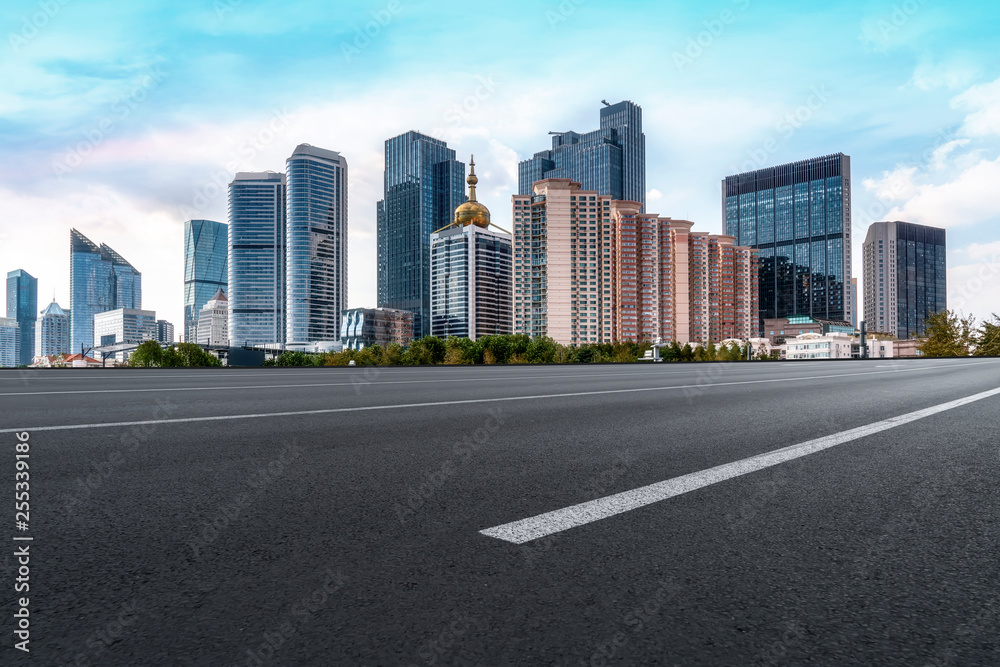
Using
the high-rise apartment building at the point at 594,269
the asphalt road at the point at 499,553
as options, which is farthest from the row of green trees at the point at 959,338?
the high-rise apartment building at the point at 594,269

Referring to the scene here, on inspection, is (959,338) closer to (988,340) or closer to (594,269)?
(988,340)

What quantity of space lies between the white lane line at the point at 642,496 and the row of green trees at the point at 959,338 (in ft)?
200

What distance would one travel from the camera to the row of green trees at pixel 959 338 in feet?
179

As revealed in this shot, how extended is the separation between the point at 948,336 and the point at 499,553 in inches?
2578

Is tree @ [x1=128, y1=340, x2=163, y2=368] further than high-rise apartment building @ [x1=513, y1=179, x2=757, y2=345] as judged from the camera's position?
No

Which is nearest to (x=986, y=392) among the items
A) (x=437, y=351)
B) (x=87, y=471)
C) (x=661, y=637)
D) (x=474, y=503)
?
(x=474, y=503)

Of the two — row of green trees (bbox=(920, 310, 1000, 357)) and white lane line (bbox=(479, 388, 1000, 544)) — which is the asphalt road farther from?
row of green trees (bbox=(920, 310, 1000, 357))

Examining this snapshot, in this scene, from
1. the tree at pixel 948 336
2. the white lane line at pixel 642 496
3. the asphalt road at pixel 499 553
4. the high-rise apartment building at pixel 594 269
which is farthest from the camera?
the high-rise apartment building at pixel 594 269

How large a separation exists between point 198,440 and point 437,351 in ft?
190

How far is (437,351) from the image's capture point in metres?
62.2

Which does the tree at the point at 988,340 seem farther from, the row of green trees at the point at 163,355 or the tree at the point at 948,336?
the row of green trees at the point at 163,355

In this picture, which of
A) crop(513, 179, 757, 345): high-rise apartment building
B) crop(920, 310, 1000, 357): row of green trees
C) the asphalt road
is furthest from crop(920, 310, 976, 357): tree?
crop(513, 179, 757, 345): high-rise apartment building

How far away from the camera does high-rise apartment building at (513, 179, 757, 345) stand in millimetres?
167000

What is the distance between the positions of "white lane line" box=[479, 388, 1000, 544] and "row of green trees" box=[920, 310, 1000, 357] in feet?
200
